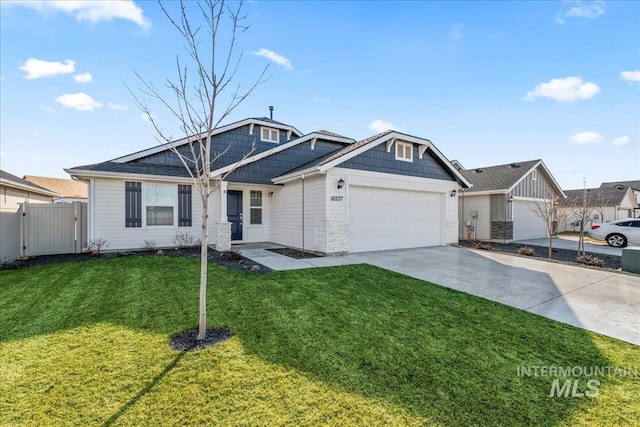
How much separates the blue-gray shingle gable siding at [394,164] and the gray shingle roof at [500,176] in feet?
16.0

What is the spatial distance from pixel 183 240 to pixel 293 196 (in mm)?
4710

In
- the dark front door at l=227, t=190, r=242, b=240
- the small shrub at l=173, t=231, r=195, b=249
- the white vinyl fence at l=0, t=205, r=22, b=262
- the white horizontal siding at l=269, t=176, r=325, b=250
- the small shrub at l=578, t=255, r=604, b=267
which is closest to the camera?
the white vinyl fence at l=0, t=205, r=22, b=262

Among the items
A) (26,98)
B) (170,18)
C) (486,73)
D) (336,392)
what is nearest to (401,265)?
(336,392)

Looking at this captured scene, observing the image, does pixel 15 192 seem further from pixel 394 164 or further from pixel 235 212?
pixel 394 164

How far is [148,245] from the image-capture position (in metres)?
10.8

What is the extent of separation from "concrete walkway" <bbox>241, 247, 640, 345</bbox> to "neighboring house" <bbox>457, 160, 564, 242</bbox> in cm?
617

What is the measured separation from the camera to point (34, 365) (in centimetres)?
314

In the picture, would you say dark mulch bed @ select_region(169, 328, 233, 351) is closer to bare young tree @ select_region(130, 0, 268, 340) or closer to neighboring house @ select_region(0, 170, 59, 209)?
bare young tree @ select_region(130, 0, 268, 340)

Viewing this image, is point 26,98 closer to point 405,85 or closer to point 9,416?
point 9,416

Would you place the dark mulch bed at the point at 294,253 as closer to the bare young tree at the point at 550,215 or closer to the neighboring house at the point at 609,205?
the bare young tree at the point at 550,215

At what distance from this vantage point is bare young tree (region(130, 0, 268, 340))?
3.98 metres

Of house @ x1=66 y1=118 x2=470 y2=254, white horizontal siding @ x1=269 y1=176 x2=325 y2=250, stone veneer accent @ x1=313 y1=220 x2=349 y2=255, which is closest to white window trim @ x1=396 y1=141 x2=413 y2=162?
house @ x1=66 y1=118 x2=470 y2=254

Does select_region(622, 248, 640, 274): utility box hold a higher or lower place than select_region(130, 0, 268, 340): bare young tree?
lower

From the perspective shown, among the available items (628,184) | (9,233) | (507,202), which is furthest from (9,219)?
(628,184)
